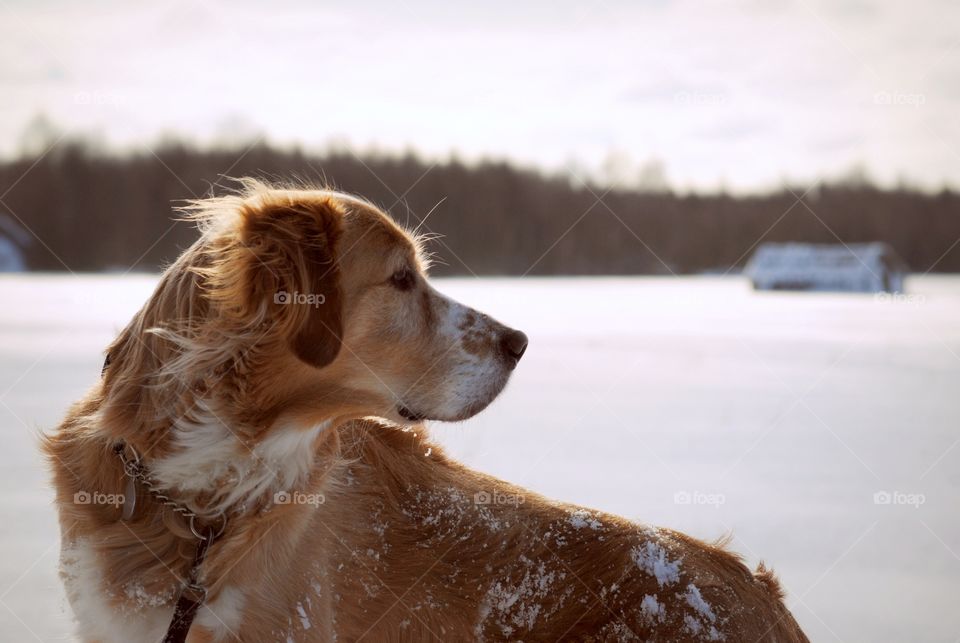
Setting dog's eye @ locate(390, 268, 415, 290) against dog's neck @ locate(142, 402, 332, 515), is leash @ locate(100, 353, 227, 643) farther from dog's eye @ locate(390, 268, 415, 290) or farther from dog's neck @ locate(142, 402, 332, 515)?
dog's eye @ locate(390, 268, 415, 290)

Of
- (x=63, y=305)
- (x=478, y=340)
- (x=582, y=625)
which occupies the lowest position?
(x=63, y=305)

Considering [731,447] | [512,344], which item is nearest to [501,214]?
[731,447]

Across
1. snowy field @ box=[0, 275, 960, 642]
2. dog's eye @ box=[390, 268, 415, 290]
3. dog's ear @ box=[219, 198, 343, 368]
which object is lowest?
snowy field @ box=[0, 275, 960, 642]

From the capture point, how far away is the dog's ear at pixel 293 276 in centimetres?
265

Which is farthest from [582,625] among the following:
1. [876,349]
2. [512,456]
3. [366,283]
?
[876,349]

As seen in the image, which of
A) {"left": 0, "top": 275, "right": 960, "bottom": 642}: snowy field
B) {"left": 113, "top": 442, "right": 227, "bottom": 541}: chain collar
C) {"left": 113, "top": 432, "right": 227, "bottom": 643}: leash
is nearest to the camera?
{"left": 113, "top": 432, "right": 227, "bottom": 643}: leash

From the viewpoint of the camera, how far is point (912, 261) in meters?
38.8

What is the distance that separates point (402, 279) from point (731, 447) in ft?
14.3

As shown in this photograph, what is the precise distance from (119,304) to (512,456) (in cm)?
1219

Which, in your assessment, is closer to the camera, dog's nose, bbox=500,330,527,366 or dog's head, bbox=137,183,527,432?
dog's head, bbox=137,183,527,432

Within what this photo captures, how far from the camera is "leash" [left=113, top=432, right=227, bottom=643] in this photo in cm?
242

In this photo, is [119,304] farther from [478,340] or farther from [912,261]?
[912,261]

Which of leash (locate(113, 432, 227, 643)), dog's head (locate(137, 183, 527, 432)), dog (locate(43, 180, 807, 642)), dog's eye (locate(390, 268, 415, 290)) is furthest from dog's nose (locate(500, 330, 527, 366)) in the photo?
leash (locate(113, 432, 227, 643))

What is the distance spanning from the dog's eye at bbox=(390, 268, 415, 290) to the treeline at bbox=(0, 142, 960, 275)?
2287 centimetres
